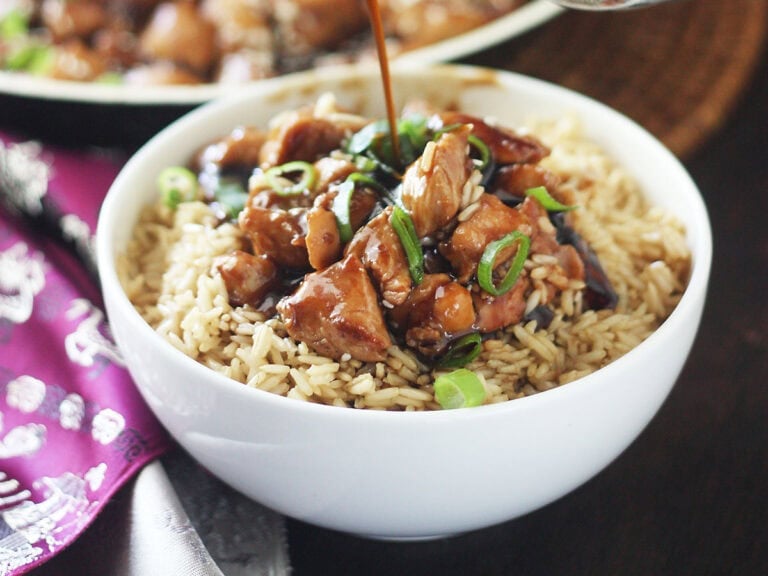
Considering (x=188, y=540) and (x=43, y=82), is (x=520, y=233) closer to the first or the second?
(x=188, y=540)

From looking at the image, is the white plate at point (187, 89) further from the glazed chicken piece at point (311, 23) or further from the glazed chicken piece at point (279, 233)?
the glazed chicken piece at point (279, 233)

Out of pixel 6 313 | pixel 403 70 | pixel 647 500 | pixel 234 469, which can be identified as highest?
pixel 403 70

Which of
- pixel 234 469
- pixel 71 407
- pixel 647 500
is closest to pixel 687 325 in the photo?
pixel 647 500

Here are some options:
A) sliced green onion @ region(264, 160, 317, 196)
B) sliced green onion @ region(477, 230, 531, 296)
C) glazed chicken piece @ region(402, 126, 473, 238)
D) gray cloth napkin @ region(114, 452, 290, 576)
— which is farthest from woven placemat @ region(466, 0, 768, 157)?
gray cloth napkin @ region(114, 452, 290, 576)

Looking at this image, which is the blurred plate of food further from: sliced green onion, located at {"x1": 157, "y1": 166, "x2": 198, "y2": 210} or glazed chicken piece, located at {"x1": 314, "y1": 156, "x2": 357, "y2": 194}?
glazed chicken piece, located at {"x1": 314, "y1": 156, "x2": 357, "y2": 194}

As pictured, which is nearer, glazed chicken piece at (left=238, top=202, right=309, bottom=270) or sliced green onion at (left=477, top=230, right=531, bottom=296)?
sliced green onion at (left=477, top=230, right=531, bottom=296)

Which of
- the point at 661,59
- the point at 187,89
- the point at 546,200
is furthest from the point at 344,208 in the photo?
the point at 661,59

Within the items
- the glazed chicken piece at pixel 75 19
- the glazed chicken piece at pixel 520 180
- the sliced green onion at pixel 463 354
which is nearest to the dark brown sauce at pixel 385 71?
the glazed chicken piece at pixel 520 180
